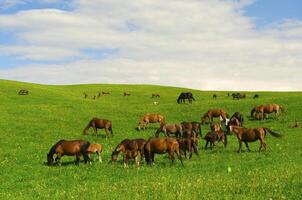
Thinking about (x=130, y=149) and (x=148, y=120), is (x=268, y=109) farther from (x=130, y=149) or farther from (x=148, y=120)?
(x=130, y=149)

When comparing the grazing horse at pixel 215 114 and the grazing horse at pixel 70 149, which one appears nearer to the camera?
the grazing horse at pixel 70 149

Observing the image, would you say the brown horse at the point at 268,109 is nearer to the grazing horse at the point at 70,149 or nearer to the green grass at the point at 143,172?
the green grass at the point at 143,172

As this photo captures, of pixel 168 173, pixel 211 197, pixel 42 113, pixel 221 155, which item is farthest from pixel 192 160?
pixel 42 113

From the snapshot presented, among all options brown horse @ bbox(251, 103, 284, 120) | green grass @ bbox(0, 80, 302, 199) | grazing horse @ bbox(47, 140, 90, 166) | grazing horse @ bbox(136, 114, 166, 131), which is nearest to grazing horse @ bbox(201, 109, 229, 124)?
green grass @ bbox(0, 80, 302, 199)

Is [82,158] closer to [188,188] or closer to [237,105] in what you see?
[188,188]

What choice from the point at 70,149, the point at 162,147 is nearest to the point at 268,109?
the point at 162,147

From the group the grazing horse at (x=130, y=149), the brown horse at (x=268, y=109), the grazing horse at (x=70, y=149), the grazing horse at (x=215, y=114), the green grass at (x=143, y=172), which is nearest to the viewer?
the green grass at (x=143, y=172)

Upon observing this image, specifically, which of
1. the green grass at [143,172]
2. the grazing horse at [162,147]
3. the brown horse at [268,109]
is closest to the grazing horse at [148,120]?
the green grass at [143,172]

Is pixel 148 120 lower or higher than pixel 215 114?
lower

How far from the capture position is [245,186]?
1670cm

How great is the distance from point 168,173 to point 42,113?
3171 cm

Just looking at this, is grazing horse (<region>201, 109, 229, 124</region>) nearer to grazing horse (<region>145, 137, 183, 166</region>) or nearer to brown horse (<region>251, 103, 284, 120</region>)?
brown horse (<region>251, 103, 284, 120</region>)

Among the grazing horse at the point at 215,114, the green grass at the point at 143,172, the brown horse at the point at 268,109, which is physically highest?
the brown horse at the point at 268,109

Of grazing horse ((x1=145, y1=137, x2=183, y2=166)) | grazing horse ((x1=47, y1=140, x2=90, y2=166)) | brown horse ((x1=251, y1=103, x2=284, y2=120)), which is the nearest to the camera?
grazing horse ((x1=145, y1=137, x2=183, y2=166))
